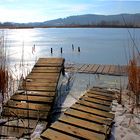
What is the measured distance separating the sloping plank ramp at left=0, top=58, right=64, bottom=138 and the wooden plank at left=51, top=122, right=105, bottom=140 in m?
0.41

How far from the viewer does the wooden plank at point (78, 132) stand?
122 inches

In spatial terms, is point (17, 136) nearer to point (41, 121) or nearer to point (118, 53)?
point (41, 121)

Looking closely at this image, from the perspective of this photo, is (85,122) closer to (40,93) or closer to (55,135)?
(55,135)

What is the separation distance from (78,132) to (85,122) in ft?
1.06

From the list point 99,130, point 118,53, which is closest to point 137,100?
point 99,130

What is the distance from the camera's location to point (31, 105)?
414cm

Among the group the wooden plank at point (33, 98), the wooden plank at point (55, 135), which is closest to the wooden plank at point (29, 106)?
the wooden plank at point (33, 98)

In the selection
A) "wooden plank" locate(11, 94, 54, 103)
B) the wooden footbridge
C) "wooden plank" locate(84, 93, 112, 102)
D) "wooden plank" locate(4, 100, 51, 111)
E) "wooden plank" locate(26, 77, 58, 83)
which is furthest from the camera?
"wooden plank" locate(26, 77, 58, 83)

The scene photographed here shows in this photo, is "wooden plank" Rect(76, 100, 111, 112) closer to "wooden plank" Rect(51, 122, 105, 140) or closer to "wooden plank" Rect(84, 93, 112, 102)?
"wooden plank" Rect(84, 93, 112, 102)

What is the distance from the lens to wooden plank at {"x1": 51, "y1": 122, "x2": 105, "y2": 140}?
3098mm

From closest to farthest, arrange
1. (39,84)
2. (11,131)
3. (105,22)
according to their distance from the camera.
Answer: (11,131), (39,84), (105,22)

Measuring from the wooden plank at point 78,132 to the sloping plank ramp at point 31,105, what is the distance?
1.34 feet

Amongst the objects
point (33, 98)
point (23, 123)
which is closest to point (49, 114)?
point (23, 123)

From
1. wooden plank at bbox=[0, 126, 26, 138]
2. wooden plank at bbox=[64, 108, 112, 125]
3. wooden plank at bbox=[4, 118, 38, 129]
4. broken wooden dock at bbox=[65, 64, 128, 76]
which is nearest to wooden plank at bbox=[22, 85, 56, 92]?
wooden plank at bbox=[64, 108, 112, 125]
